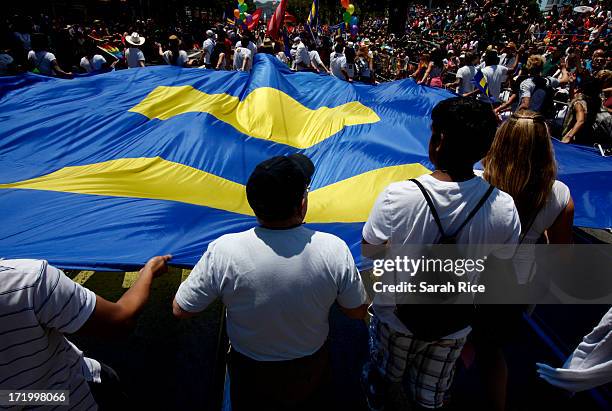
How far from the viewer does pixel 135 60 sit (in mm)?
7027

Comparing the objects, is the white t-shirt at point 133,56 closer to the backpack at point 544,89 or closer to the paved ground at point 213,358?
the paved ground at point 213,358

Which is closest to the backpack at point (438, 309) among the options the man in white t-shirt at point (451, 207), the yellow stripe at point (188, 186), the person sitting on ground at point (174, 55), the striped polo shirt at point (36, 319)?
the man in white t-shirt at point (451, 207)

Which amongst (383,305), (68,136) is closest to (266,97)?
(68,136)

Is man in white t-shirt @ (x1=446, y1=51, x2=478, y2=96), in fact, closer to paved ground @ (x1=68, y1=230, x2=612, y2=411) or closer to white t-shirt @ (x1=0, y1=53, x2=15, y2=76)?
paved ground @ (x1=68, y1=230, x2=612, y2=411)

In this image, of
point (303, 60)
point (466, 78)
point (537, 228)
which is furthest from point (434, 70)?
point (537, 228)

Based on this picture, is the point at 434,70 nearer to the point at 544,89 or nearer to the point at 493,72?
the point at 493,72

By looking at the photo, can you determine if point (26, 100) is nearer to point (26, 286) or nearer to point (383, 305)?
point (26, 286)

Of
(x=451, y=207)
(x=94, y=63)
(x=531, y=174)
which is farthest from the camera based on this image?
(x=94, y=63)

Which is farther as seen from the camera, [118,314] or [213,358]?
[213,358]

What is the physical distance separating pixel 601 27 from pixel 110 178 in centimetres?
1686

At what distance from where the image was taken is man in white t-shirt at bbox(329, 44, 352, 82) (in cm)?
799

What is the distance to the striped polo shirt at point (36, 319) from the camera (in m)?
0.98

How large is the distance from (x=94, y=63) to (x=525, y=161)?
6997mm

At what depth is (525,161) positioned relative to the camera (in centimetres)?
162
